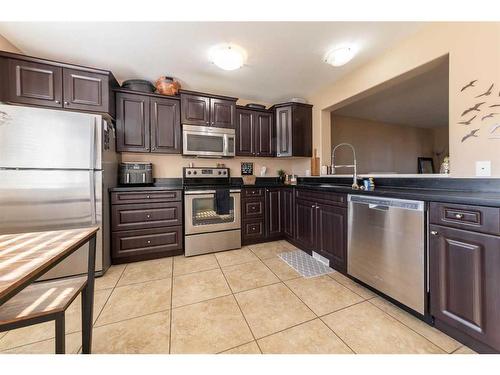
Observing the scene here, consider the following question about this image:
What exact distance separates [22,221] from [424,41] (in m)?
4.10

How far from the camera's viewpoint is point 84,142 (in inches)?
76.2

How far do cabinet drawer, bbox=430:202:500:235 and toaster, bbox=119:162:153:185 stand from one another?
2.95 meters

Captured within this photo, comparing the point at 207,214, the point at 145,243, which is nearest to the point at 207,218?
the point at 207,214

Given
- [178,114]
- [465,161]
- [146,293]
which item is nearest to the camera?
[465,161]

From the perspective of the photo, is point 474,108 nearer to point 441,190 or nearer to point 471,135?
point 471,135

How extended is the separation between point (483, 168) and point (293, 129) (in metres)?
2.20

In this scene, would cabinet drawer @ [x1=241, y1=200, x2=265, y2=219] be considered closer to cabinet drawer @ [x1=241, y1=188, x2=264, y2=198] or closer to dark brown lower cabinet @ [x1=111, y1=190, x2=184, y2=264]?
cabinet drawer @ [x1=241, y1=188, x2=264, y2=198]

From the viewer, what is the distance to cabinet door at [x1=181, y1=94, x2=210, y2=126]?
2752 millimetres

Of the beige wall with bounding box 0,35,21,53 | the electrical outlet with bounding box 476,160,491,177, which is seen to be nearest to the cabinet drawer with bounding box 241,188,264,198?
the electrical outlet with bounding box 476,160,491,177

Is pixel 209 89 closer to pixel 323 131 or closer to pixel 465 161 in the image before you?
pixel 323 131

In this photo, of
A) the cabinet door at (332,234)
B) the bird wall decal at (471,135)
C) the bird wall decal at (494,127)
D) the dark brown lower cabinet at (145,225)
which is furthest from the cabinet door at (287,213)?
the bird wall decal at (494,127)

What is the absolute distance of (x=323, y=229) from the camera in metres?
2.25

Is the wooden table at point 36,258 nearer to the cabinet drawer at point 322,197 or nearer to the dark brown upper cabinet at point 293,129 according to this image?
the cabinet drawer at point 322,197
